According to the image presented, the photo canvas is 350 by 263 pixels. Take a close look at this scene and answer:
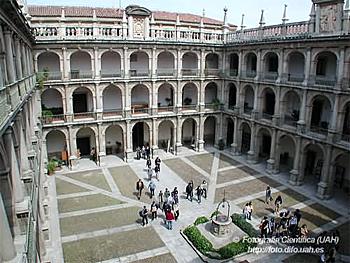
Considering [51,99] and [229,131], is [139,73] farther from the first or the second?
[229,131]

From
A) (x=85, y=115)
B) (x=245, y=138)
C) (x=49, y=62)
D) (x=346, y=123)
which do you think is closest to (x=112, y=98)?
(x=85, y=115)

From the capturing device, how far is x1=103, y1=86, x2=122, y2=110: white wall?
110ft

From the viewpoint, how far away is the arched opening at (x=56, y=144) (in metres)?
31.8

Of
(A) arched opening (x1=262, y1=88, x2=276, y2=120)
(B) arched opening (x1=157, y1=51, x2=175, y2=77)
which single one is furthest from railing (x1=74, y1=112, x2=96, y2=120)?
(A) arched opening (x1=262, y1=88, x2=276, y2=120)

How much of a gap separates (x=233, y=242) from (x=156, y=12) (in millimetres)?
29964

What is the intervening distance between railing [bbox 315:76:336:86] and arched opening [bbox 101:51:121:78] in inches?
745

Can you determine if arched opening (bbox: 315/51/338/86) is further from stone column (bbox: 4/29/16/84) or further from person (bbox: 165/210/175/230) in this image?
stone column (bbox: 4/29/16/84)

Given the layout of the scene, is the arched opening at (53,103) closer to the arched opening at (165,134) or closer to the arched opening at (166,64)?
the arched opening at (166,64)

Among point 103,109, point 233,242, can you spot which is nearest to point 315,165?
point 233,242

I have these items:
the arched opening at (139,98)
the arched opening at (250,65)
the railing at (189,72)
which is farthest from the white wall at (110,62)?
the arched opening at (250,65)

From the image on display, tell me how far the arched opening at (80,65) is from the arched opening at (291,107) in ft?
63.0

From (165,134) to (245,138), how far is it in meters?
9.73

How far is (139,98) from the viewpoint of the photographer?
35500mm

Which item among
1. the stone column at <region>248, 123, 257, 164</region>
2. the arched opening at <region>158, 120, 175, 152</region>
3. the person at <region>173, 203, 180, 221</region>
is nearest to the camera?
the person at <region>173, 203, 180, 221</region>
